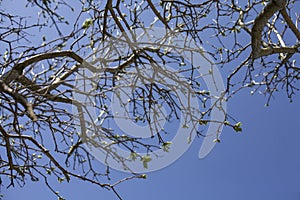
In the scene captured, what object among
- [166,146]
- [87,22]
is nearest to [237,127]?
[166,146]

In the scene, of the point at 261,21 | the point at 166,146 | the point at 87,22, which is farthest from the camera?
the point at 261,21

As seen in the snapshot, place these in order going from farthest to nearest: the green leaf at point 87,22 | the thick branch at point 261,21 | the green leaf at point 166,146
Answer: the thick branch at point 261,21 → the green leaf at point 166,146 → the green leaf at point 87,22

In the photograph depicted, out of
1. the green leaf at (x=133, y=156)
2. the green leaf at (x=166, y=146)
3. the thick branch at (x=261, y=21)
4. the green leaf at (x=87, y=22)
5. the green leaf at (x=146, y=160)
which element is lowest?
the green leaf at (x=146, y=160)

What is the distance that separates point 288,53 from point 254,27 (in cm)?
71

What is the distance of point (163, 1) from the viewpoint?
2836mm

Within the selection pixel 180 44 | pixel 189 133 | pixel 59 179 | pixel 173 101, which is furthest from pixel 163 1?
pixel 59 179

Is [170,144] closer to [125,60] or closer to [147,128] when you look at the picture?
[147,128]

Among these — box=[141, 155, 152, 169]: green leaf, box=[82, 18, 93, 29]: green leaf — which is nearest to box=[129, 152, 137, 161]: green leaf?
box=[141, 155, 152, 169]: green leaf

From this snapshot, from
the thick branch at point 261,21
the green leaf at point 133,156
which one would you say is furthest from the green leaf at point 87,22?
the thick branch at point 261,21

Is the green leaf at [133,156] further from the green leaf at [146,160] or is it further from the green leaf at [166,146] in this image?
the green leaf at [166,146]

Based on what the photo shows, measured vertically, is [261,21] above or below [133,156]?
above

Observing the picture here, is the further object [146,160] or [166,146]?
[166,146]

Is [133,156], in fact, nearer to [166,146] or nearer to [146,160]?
[146,160]

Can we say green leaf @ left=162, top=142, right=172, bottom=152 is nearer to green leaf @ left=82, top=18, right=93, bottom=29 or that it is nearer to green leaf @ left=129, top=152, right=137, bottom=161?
green leaf @ left=129, top=152, right=137, bottom=161
